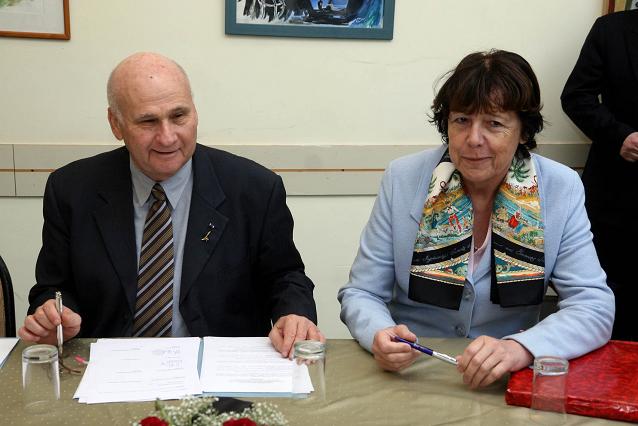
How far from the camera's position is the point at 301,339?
1.92 metres

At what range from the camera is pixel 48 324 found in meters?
1.89

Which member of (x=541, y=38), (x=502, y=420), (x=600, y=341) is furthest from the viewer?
(x=541, y=38)

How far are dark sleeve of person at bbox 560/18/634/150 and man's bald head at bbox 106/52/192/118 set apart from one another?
6.93ft

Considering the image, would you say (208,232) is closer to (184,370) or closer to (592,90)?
(184,370)

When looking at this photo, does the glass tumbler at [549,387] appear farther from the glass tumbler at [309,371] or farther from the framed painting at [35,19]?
the framed painting at [35,19]

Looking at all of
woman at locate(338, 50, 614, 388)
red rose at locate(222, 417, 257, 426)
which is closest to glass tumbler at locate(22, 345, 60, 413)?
red rose at locate(222, 417, 257, 426)

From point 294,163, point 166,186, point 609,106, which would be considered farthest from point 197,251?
point 609,106

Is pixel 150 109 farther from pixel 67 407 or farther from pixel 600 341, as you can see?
pixel 600 341

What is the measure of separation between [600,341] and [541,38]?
2.26 meters

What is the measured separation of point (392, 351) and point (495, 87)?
0.83m

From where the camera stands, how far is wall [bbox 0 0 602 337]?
345 centimetres

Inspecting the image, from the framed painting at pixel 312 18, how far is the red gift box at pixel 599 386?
7.05 ft

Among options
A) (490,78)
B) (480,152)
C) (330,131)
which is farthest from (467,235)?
(330,131)

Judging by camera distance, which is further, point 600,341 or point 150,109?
point 150,109
